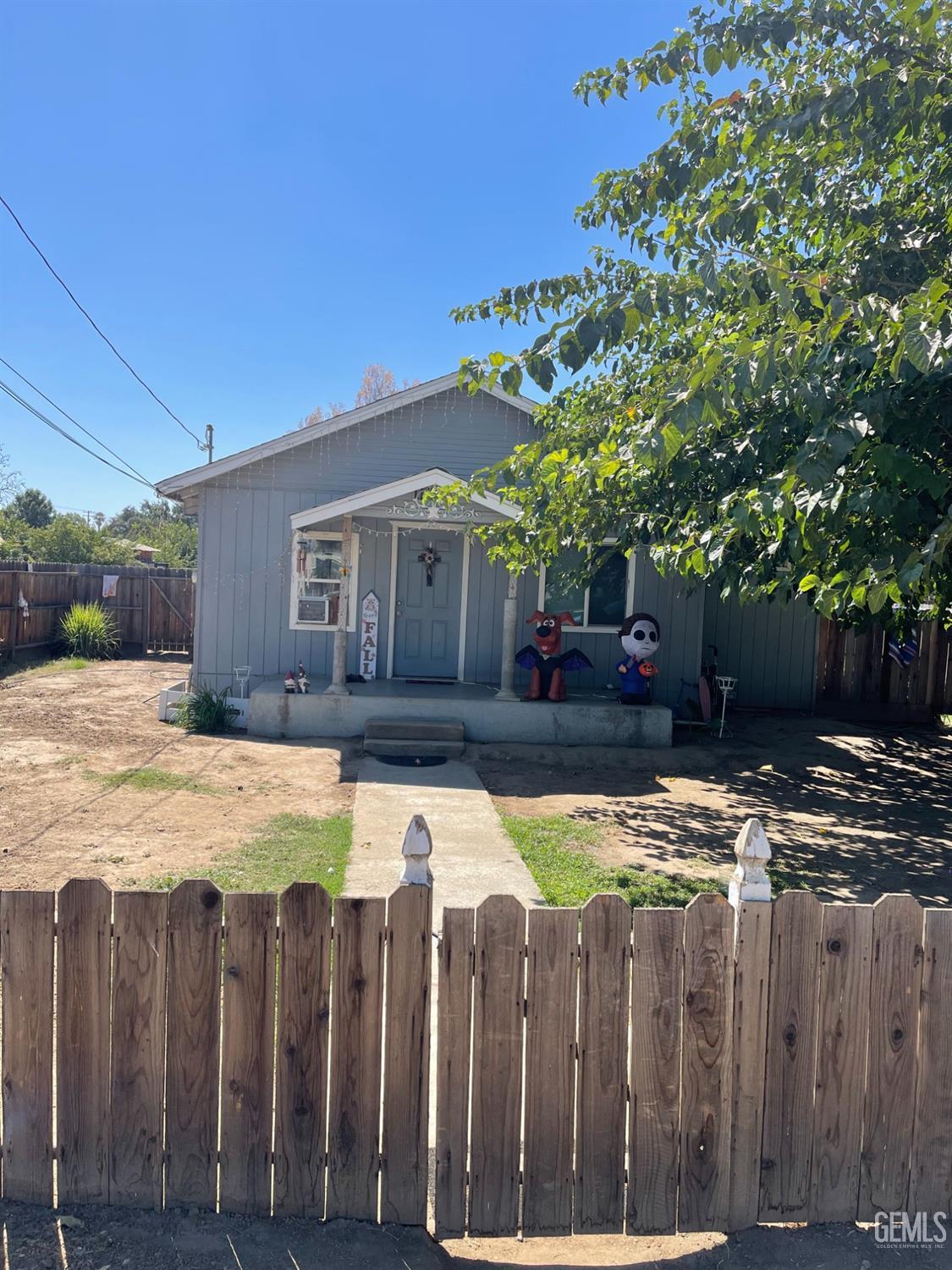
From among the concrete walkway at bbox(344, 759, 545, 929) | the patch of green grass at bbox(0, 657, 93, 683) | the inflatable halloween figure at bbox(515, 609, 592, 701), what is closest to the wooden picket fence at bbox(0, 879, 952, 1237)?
the concrete walkway at bbox(344, 759, 545, 929)

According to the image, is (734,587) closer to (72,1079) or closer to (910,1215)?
(910,1215)

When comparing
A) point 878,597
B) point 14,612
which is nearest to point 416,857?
point 878,597

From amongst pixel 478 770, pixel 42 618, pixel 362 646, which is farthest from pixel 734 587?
pixel 42 618

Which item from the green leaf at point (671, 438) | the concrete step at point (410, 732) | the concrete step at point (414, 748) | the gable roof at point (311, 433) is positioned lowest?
the concrete step at point (414, 748)

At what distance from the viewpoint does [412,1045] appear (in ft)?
8.20

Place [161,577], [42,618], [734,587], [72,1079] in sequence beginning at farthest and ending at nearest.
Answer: [161,577]
[42,618]
[734,587]
[72,1079]

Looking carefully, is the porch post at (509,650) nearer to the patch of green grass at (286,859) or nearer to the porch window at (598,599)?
the porch window at (598,599)

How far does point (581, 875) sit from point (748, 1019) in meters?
3.45

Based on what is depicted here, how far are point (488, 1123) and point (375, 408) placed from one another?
35.3 ft

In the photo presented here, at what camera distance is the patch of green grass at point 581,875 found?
5465mm

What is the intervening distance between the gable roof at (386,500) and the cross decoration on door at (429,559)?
1.40 meters

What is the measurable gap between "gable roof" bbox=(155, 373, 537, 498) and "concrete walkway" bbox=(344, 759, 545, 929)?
187 inches

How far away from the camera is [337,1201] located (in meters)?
2.50

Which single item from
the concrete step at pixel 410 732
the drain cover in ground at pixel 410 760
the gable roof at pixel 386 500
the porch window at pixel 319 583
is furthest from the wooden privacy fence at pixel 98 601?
the drain cover in ground at pixel 410 760
